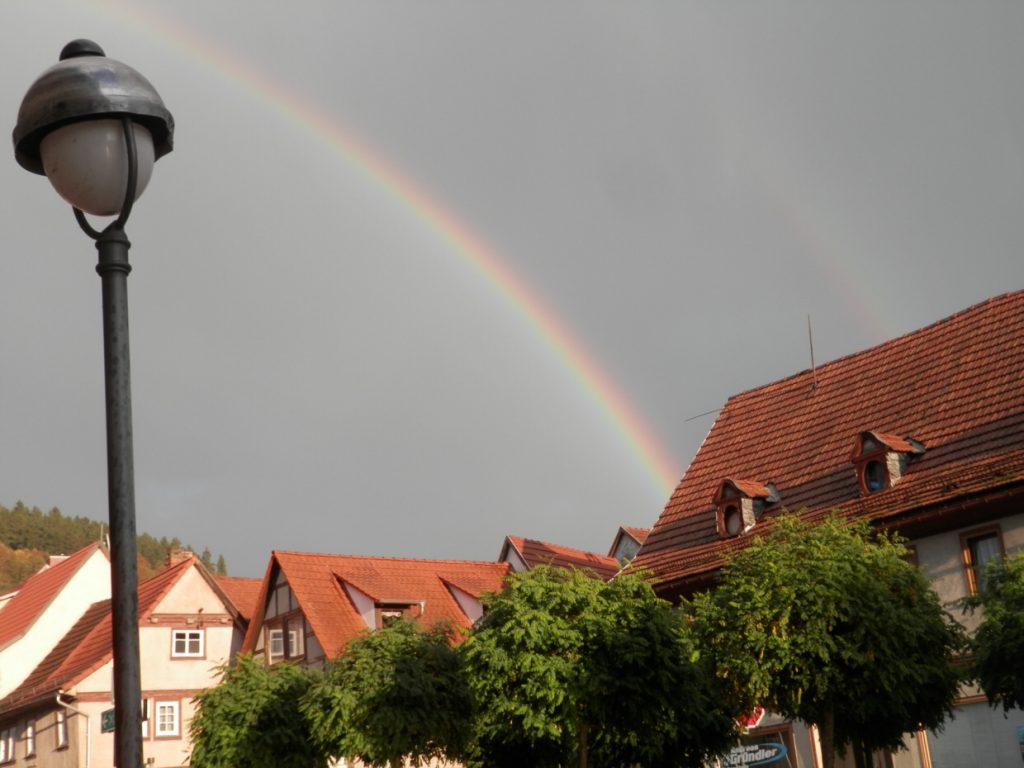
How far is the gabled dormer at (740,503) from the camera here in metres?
33.0

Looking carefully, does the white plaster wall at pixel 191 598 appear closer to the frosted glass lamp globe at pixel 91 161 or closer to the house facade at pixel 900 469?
the house facade at pixel 900 469

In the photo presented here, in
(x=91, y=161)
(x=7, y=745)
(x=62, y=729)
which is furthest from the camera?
(x=7, y=745)

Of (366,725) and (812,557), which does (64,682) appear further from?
(812,557)

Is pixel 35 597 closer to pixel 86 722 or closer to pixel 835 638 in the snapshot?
pixel 86 722

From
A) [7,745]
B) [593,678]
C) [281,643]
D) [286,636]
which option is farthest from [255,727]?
[7,745]

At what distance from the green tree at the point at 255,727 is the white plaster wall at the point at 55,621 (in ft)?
91.1

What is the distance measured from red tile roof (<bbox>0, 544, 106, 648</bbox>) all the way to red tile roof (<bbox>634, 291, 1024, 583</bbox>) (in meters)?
35.5

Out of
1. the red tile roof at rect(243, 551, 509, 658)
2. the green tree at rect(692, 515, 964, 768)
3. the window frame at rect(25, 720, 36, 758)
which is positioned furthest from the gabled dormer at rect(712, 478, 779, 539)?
the window frame at rect(25, 720, 36, 758)

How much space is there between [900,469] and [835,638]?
9627 millimetres

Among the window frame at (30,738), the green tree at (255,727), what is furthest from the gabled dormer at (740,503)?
the window frame at (30,738)

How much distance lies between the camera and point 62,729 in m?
52.0

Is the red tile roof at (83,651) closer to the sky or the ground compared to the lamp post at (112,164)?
closer to the sky

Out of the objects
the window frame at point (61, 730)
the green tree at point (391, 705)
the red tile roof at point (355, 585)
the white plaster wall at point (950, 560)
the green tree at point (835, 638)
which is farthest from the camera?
the window frame at point (61, 730)

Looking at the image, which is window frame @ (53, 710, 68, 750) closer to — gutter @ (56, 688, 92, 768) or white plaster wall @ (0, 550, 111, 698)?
gutter @ (56, 688, 92, 768)
